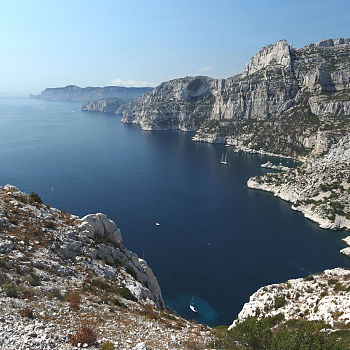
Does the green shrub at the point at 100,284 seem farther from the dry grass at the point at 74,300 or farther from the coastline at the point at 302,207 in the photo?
the coastline at the point at 302,207

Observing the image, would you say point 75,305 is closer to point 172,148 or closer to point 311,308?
point 311,308

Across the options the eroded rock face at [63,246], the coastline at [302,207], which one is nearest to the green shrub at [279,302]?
the eroded rock face at [63,246]

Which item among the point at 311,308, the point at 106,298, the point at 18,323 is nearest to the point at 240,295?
the point at 311,308

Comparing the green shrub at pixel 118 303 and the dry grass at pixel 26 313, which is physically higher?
the dry grass at pixel 26 313

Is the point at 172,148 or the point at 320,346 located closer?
the point at 320,346

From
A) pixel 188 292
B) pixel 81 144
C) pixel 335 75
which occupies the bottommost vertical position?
pixel 188 292

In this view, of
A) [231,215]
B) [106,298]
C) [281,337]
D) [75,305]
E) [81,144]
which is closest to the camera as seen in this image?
[281,337]
